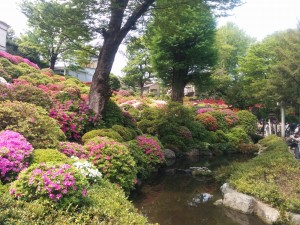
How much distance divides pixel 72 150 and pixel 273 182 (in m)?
5.71

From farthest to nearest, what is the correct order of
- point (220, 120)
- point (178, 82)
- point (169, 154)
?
point (178, 82) < point (220, 120) < point (169, 154)

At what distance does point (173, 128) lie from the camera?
16062 millimetres

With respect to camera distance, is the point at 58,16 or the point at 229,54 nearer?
the point at 58,16

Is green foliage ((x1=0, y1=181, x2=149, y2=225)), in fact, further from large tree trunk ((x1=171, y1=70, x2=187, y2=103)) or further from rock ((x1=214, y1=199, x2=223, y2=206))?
large tree trunk ((x1=171, y1=70, x2=187, y2=103))

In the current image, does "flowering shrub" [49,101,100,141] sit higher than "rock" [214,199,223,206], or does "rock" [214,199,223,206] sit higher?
"flowering shrub" [49,101,100,141]

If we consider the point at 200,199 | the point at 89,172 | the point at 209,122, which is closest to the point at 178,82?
the point at 209,122

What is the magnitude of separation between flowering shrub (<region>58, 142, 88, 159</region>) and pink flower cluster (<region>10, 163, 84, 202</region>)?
2.65 m

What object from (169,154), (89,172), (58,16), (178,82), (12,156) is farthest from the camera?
(178,82)

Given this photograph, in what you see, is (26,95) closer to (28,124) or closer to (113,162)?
(28,124)

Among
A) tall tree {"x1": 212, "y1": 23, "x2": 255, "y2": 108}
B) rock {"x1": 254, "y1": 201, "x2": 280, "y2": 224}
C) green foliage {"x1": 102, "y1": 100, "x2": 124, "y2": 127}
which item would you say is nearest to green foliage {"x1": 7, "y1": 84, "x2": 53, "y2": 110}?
green foliage {"x1": 102, "y1": 100, "x2": 124, "y2": 127}

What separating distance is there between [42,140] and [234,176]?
608 cm

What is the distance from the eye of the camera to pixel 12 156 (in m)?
5.04

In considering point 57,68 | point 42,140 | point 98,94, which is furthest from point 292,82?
point 57,68

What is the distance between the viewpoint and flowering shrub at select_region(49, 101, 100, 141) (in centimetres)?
981
